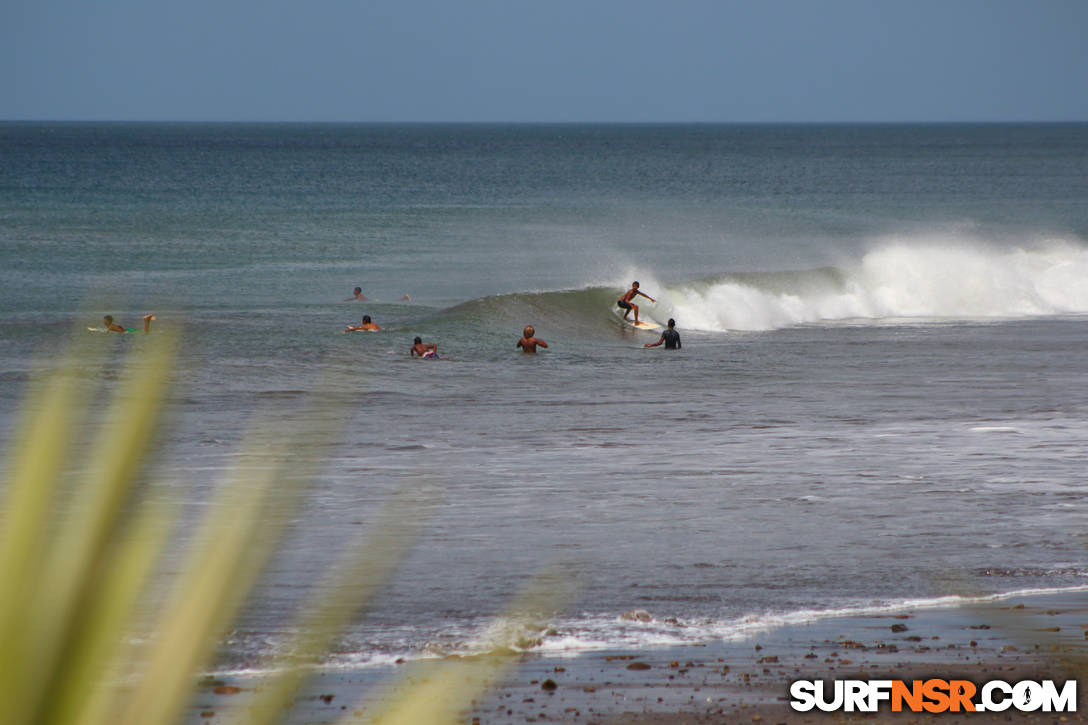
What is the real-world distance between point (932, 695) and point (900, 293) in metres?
34.5

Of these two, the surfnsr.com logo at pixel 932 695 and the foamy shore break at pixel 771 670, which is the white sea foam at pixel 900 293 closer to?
the foamy shore break at pixel 771 670

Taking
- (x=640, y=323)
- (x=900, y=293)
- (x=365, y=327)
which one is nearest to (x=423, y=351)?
(x=365, y=327)

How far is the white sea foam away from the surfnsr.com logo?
2843 centimetres

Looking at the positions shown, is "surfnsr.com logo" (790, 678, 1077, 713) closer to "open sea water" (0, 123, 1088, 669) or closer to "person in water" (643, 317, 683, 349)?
"open sea water" (0, 123, 1088, 669)

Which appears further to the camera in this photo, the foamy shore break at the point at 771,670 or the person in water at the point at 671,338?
the person in water at the point at 671,338

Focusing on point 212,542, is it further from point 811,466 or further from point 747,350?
point 747,350

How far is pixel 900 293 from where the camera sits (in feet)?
134

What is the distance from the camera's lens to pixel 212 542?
46.1 inches

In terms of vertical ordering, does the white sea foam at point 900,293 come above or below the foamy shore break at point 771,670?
above

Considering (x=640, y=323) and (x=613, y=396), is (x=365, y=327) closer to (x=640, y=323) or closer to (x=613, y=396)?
(x=640, y=323)

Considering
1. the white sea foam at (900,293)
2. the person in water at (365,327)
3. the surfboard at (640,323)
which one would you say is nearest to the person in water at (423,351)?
the person in water at (365,327)

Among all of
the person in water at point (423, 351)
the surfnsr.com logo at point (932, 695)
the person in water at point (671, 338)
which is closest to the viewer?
the surfnsr.com logo at point (932, 695)

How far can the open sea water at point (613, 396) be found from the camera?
10211 millimetres

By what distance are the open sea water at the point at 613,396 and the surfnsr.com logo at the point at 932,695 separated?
1351mm
